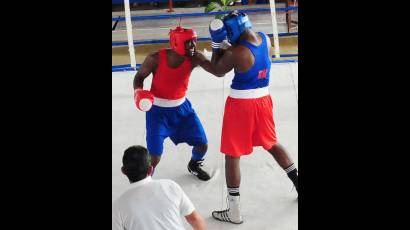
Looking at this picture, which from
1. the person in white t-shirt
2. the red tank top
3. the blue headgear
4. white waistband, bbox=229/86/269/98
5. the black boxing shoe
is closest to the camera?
the person in white t-shirt

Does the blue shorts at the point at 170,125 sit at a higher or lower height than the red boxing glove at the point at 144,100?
lower

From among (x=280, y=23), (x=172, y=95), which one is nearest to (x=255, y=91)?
(x=172, y=95)

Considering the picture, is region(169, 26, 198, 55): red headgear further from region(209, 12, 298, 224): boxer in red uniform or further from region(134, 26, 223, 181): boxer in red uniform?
region(209, 12, 298, 224): boxer in red uniform

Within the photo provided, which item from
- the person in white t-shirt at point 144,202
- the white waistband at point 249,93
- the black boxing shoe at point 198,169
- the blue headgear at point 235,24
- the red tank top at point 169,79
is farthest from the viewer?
the black boxing shoe at point 198,169

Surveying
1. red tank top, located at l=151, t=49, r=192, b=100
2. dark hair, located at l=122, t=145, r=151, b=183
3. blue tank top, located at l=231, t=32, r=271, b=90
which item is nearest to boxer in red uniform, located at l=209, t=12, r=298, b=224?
blue tank top, located at l=231, t=32, r=271, b=90

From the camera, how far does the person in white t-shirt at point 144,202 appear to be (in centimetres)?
179

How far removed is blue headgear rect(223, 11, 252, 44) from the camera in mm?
2467

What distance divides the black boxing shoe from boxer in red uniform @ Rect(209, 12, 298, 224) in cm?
40

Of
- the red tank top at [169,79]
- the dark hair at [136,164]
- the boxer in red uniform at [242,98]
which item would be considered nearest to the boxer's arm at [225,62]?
the boxer in red uniform at [242,98]

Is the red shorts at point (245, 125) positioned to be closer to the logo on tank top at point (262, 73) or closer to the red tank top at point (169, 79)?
the logo on tank top at point (262, 73)

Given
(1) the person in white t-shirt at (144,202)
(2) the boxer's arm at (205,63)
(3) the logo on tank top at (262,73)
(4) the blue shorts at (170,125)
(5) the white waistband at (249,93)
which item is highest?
(2) the boxer's arm at (205,63)

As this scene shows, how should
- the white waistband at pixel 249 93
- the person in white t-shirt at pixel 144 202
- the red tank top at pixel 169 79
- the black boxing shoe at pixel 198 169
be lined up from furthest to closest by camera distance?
the black boxing shoe at pixel 198 169, the red tank top at pixel 169 79, the white waistband at pixel 249 93, the person in white t-shirt at pixel 144 202

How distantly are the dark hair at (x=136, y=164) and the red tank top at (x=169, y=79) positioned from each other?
3.13 ft
